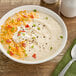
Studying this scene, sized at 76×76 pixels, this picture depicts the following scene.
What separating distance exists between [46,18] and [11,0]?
19.7 inches

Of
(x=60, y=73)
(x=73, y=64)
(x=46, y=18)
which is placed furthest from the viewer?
(x=46, y=18)

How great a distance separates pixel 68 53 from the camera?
5.47ft

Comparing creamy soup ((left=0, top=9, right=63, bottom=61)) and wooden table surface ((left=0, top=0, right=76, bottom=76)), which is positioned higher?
creamy soup ((left=0, top=9, right=63, bottom=61))

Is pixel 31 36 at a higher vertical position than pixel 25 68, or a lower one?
higher

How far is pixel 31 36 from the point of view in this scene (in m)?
1.60

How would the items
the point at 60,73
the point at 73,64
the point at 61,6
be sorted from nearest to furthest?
the point at 60,73 → the point at 73,64 → the point at 61,6

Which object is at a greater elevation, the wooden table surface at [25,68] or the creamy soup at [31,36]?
the creamy soup at [31,36]

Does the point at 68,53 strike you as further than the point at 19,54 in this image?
Yes

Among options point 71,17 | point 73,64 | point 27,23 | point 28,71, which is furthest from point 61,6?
point 28,71

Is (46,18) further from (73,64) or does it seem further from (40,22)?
(73,64)

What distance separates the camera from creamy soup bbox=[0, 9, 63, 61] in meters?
1.53

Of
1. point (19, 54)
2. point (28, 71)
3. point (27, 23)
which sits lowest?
point (28, 71)

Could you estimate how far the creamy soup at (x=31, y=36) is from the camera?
1534mm

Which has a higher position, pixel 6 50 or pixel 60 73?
pixel 6 50
